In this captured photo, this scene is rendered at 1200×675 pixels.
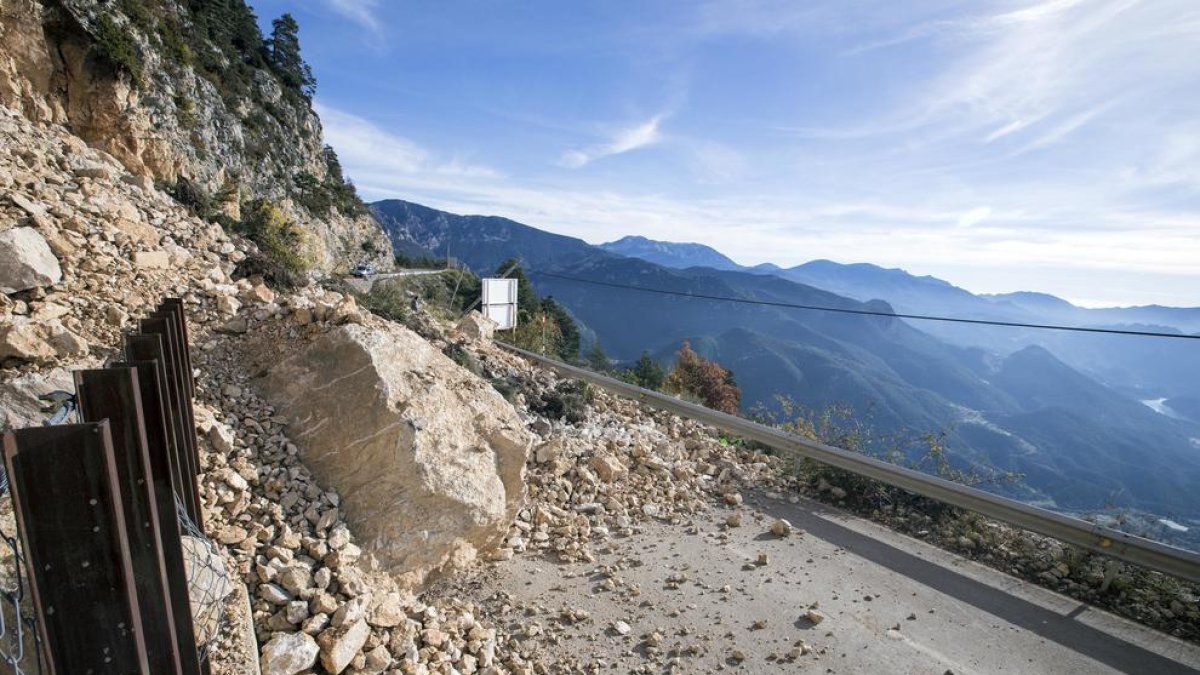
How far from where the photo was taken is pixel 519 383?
9.05 m

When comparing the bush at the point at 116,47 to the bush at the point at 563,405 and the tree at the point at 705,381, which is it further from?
the tree at the point at 705,381

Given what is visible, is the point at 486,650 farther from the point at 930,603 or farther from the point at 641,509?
the point at 930,603

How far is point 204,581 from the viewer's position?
9.43 feet

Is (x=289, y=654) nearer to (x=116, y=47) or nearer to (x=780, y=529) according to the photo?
(x=780, y=529)

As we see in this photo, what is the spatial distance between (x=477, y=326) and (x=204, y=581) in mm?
9067

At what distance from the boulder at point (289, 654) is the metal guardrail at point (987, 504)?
5562 mm

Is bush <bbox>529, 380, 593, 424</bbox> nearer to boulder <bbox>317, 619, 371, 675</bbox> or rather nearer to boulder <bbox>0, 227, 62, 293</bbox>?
boulder <bbox>317, 619, 371, 675</bbox>

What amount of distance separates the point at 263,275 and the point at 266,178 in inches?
1071

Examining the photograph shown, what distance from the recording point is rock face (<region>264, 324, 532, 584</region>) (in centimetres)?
431

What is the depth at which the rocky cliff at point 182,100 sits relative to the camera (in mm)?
11039

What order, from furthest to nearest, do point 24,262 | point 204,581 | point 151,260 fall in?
point 151,260 < point 24,262 < point 204,581

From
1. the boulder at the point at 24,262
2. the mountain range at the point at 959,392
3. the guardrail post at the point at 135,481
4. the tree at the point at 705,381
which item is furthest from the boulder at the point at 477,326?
the mountain range at the point at 959,392

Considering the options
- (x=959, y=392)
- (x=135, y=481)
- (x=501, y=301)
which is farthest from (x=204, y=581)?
(x=959, y=392)

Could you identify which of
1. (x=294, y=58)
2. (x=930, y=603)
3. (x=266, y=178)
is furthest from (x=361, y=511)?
(x=294, y=58)
